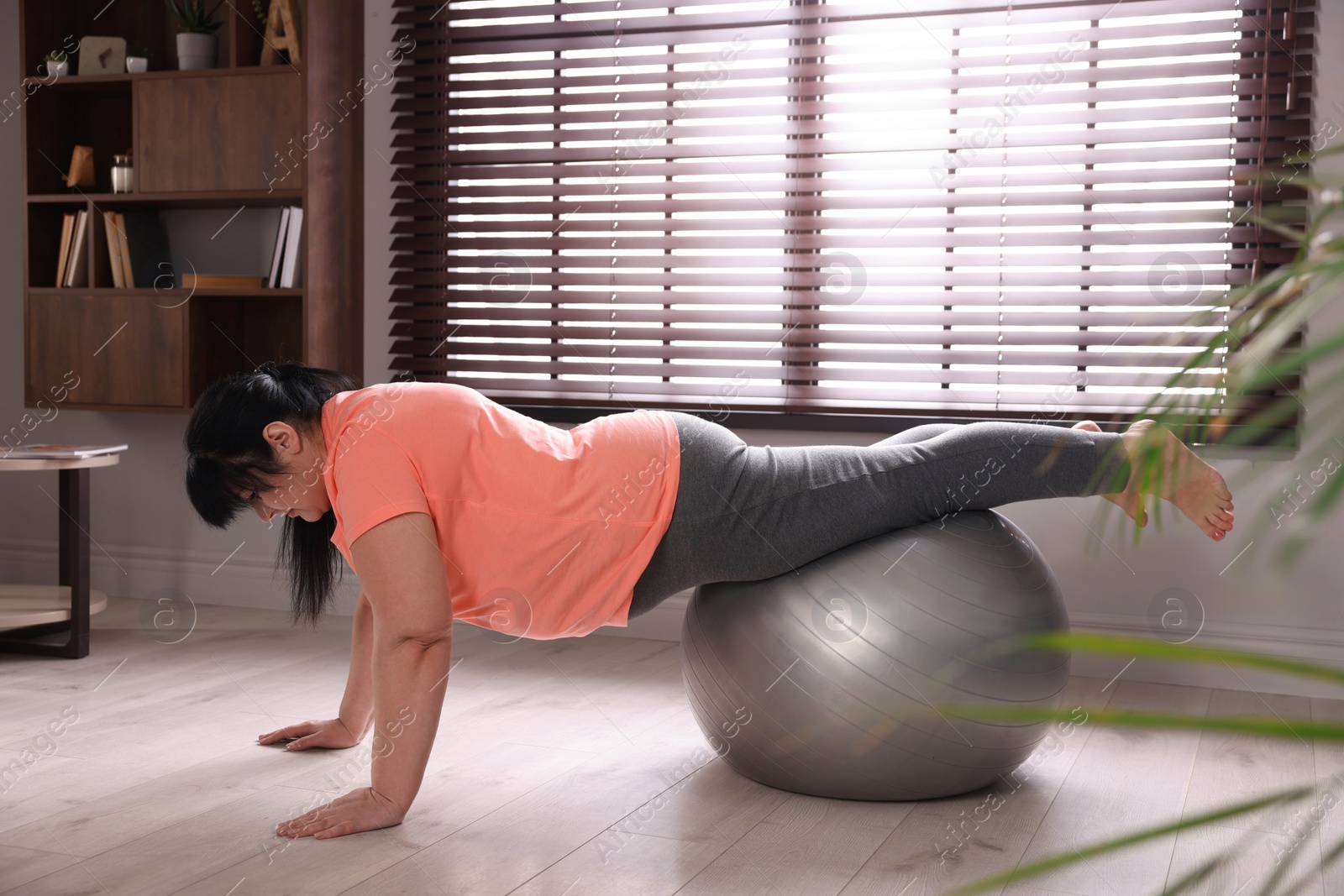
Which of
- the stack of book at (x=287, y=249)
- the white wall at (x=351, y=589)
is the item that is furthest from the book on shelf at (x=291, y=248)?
the white wall at (x=351, y=589)

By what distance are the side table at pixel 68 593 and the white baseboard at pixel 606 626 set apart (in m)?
0.56

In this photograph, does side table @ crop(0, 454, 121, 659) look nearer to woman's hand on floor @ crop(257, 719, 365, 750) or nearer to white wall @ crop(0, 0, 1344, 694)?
white wall @ crop(0, 0, 1344, 694)

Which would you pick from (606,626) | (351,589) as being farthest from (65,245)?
(606,626)

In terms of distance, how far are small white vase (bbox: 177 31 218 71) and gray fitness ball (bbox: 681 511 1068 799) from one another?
257cm

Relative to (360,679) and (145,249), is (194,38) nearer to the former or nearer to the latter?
(145,249)

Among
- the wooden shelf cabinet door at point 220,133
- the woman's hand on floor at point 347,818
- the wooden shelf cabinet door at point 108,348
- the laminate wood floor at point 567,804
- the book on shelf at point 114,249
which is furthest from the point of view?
the book on shelf at point 114,249

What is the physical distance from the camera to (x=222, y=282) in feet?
11.2

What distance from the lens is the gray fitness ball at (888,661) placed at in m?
1.76

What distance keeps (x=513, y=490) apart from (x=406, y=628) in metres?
0.26

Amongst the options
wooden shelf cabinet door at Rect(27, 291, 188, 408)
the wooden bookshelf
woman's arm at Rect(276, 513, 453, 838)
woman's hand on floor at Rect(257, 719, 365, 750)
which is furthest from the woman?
wooden shelf cabinet door at Rect(27, 291, 188, 408)

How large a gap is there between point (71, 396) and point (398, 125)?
1.29m

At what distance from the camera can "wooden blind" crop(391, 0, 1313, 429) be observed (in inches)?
108

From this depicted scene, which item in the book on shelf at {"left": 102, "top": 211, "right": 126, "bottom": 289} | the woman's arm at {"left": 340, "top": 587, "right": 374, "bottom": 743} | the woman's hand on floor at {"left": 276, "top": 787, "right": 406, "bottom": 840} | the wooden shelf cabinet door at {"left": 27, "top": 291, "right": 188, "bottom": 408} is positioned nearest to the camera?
the woman's hand on floor at {"left": 276, "top": 787, "right": 406, "bottom": 840}

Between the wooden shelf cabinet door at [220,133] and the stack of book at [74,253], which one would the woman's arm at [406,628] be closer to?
the wooden shelf cabinet door at [220,133]
